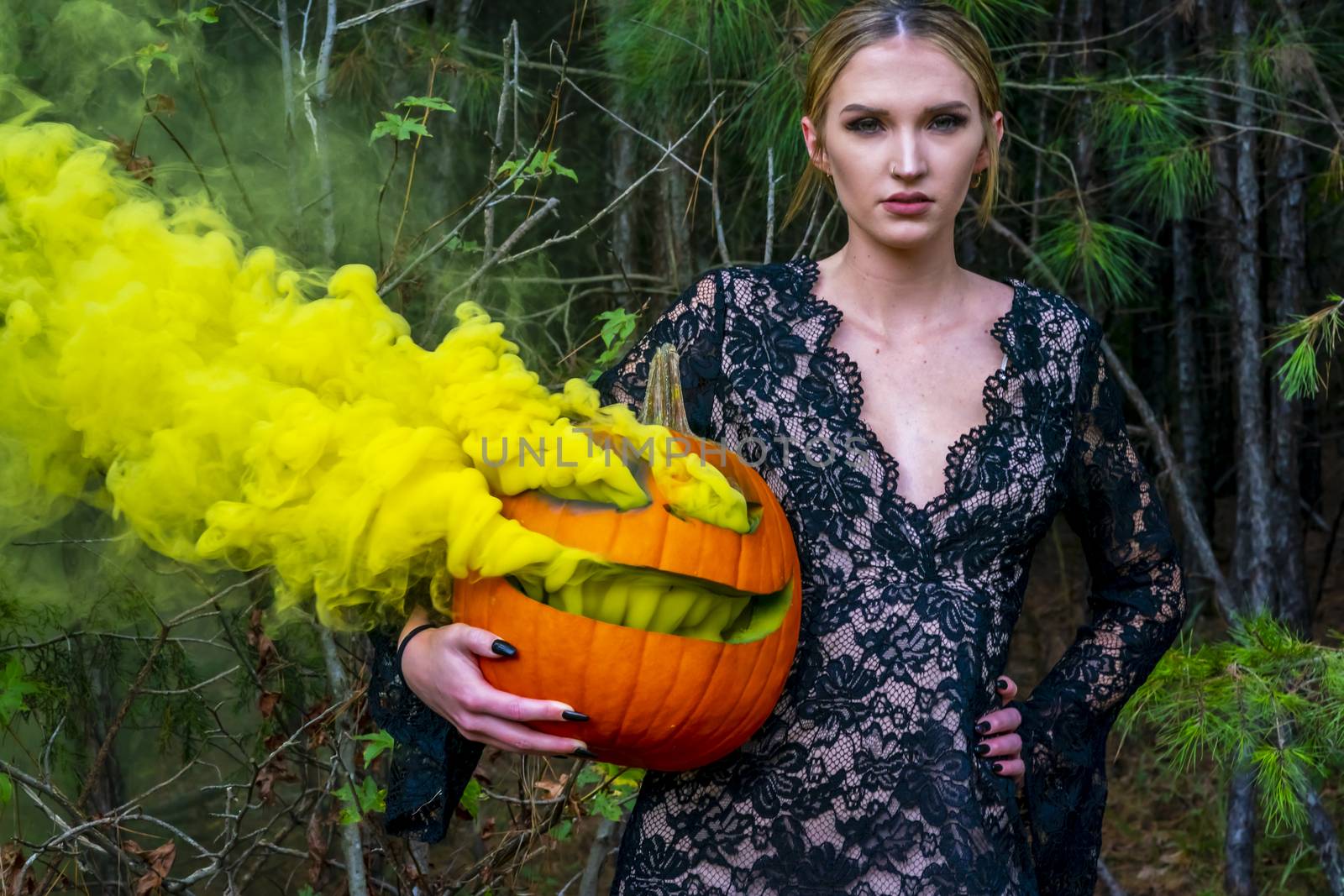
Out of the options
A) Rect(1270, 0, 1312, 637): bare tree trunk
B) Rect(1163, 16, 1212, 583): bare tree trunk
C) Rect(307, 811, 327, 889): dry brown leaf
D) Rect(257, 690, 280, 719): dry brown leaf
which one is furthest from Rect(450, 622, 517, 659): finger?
Rect(1163, 16, 1212, 583): bare tree trunk

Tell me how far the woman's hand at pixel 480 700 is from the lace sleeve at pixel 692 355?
39cm

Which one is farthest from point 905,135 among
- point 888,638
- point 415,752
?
point 415,752

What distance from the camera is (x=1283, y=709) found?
241 cm

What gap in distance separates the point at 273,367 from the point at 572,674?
1.36 feet

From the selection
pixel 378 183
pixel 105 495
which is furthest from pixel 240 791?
pixel 105 495

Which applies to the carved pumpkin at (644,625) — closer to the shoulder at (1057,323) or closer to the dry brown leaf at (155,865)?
the shoulder at (1057,323)

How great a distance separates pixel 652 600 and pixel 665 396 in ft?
0.90

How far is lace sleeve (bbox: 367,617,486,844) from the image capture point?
1542 millimetres

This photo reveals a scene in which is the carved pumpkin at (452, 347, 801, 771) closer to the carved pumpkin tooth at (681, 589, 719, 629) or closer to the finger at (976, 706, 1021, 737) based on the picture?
the carved pumpkin tooth at (681, 589, 719, 629)

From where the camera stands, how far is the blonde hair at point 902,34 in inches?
64.1

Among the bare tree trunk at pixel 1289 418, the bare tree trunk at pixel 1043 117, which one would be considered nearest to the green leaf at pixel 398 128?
the bare tree trunk at pixel 1043 117

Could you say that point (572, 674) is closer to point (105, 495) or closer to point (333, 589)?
point (333, 589)

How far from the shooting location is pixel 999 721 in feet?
5.26

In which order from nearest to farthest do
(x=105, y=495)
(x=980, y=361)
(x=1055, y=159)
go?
(x=105, y=495), (x=980, y=361), (x=1055, y=159)
